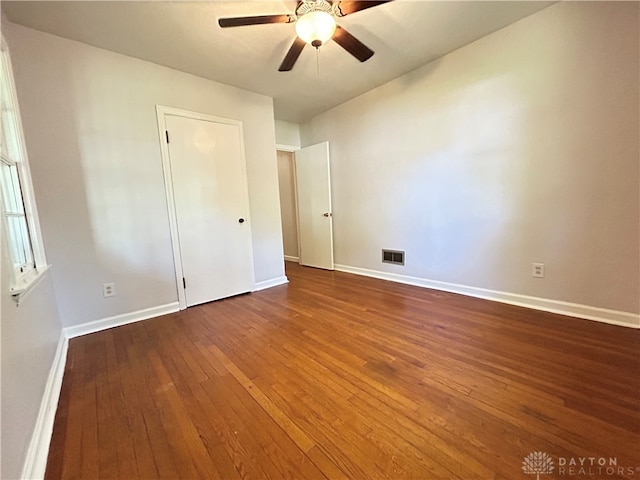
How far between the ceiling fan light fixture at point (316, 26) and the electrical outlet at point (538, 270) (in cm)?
247

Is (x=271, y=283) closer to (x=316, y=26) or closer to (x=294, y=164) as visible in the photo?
(x=294, y=164)

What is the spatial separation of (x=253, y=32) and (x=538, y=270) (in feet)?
10.2

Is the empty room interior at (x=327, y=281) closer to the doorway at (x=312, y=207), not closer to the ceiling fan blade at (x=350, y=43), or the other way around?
the ceiling fan blade at (x=350, y=43)

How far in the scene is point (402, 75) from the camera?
9.83 ft

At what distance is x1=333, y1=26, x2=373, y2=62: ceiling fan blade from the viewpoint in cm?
179

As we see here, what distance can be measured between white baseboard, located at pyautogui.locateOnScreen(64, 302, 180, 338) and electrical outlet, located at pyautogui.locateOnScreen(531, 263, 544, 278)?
3.38 m

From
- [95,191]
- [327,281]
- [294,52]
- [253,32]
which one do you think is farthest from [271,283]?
[253,32]

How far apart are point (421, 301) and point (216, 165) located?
2.59m

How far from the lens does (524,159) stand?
2281 millimetres

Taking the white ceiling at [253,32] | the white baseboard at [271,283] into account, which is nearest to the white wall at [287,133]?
the white ceiling at [253,32]

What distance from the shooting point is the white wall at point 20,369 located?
87cm

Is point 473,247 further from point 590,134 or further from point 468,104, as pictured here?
point 468,104
